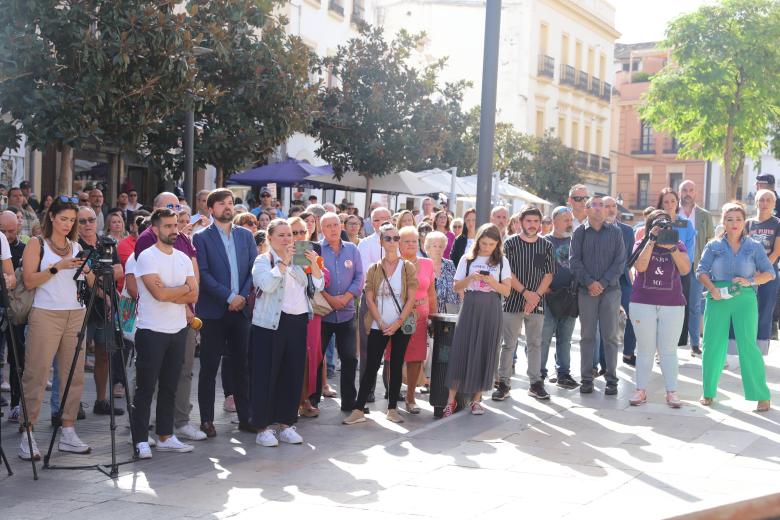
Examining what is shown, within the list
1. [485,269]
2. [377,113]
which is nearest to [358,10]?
[377,113]

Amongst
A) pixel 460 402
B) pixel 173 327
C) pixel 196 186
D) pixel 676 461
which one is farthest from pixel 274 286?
pixel 196 186

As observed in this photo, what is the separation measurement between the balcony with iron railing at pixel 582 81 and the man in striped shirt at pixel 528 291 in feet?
147

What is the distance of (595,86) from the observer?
184ft

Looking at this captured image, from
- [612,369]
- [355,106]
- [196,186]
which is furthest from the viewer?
[196,186]

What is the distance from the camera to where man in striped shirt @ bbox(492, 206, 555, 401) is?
1012 cm

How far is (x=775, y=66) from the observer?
1101 inches

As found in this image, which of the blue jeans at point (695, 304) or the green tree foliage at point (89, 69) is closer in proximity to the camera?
the green tree foliage at point (89, 69)

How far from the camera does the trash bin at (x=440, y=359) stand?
373 inches

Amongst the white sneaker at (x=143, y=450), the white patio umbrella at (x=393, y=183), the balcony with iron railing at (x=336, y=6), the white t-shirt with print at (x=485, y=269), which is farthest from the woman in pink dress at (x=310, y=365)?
the balcony with iron railing at (x=336, y=6)

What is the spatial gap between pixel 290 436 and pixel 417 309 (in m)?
1.86

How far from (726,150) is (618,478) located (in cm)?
2217

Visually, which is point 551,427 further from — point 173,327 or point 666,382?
point 173,327

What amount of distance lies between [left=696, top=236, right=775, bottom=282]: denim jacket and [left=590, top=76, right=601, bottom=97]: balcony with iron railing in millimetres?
46849

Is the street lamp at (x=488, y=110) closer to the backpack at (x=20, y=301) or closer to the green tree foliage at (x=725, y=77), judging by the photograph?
the backpack at (x=20, y=301)
